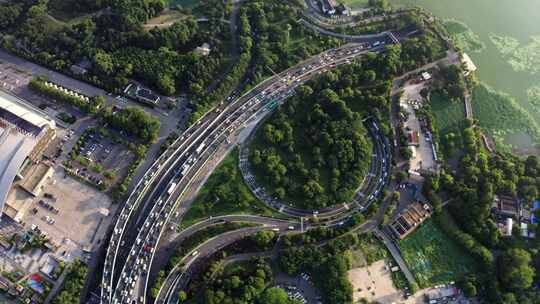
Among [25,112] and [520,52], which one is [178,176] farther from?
[520,52]

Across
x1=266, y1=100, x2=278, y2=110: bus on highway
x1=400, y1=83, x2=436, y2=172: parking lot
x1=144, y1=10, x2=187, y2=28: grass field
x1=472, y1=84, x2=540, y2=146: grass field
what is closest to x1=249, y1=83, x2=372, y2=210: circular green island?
x1=266, y1=100, x2=278, y2=110: bus on highway

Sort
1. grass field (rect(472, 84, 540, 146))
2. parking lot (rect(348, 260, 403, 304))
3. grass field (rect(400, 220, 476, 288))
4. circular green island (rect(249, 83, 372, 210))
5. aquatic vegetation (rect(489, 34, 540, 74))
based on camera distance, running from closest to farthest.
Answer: parking lot (rect(348, 260, 403, 304)) < grass field (rect(400, 220, 476, 288)) < circular green island (rect(249, 83, 372, 210)) < grass field (rect(472, 84, 540, 146)) < aquatic vegetation (rect(489, 34, 540, 74))

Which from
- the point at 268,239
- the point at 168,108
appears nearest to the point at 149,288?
the point at 268,239

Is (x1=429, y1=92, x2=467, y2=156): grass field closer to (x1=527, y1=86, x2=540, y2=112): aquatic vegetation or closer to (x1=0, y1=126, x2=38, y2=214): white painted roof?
(x1=527, y1=86, x2=540, y2=112): aquatic vegetation

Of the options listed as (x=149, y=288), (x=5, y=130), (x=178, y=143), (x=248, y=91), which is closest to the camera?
(x=149, y=288)

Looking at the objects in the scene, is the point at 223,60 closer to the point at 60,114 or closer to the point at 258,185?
the point at 258,185

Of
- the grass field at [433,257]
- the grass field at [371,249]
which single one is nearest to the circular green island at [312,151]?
the grass field at [371,249]

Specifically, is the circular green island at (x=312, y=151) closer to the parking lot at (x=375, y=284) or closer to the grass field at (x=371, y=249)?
the grass field at (x=371, y=249)
